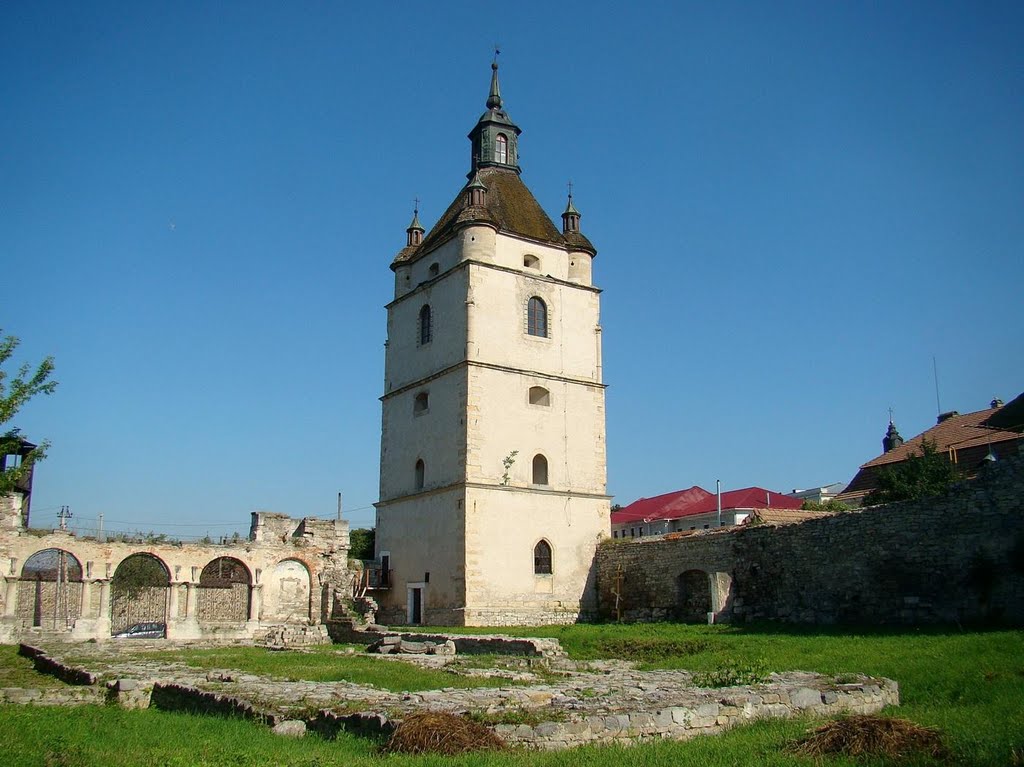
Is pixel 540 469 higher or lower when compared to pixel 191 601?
higher

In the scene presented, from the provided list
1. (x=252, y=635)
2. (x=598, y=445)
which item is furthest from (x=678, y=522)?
(x=252, y=635)

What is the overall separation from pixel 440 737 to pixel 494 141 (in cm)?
3302

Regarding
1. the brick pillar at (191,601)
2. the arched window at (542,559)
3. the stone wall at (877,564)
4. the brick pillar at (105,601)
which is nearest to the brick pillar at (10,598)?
the brick pillar at (105,601)

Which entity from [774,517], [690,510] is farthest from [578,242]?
[690,510]

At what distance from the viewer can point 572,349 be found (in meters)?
34.7

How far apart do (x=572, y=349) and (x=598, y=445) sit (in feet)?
12.3

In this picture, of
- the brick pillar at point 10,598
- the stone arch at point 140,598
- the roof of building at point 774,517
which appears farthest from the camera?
the stone arch at point 140,598

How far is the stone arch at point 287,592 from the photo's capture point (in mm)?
31984

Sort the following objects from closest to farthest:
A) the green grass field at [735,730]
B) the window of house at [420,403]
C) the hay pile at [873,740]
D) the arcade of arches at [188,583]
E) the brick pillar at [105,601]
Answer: the green grass field at [735,730] < the hay pile at [873,740] < the arcade of arches at [188,583] < the brick pillar at [105,601] < the window of house at [420,403]

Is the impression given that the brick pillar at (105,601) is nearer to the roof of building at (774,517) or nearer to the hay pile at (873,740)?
the roof of building at (774,517)

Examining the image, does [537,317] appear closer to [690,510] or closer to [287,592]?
[287,592]

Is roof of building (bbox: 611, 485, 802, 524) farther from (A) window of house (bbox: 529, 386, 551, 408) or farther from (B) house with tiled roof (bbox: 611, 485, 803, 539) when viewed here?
(A) window of house (bbox: 529, 386, 551, 408)

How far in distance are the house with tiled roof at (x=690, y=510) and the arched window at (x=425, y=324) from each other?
33.5m

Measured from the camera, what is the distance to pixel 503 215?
35312mm
